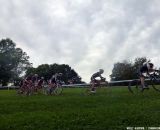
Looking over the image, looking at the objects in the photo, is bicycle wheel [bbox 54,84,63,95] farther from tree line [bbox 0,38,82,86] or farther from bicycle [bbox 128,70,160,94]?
tree line [bbox 0,38,82,86]

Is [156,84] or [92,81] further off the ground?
[92,81]

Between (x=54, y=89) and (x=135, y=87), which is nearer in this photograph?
(x=135, y=87)

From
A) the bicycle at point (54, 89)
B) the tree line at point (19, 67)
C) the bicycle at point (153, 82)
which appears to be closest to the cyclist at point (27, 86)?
the bicycle at point (54, 89)

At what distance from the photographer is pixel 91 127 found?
570 inches

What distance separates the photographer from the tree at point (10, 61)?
438ft

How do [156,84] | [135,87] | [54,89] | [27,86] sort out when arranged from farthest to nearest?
[27,86], [54,89], [135,87], [156,84]

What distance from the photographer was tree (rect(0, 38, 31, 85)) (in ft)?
438

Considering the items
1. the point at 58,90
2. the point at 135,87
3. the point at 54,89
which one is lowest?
the point at 135,87

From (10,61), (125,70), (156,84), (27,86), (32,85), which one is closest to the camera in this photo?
(156,84)

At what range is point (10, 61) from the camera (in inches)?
5536

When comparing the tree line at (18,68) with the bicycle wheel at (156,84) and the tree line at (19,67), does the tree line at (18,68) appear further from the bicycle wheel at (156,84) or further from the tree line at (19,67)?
the bicycle wheel at (156,84)

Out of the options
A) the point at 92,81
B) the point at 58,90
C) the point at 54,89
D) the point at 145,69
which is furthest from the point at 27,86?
the point at 145,69

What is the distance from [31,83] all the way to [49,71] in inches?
3774

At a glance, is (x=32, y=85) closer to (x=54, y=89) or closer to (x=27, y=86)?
(x=27, y=86)
